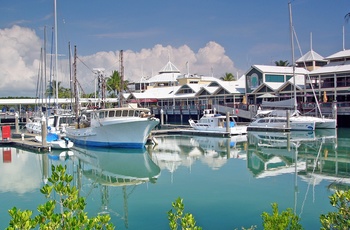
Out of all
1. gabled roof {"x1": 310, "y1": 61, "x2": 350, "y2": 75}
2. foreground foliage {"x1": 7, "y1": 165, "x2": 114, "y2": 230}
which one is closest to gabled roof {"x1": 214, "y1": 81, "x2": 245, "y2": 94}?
gabled roof {"x1": 310, "y1": 61, "x2": 350, "y2": 75}

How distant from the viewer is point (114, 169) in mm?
25688

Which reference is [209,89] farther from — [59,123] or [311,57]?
[59,123]

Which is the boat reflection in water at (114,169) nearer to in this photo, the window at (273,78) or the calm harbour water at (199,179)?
the calm harbour water at (199,179)

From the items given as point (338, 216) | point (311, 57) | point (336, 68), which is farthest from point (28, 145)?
point (311, 57)

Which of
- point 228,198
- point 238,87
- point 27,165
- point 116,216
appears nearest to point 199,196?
point 228,198

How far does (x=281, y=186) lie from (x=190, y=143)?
773 inches

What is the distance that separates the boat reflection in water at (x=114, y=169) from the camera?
67.3 ft

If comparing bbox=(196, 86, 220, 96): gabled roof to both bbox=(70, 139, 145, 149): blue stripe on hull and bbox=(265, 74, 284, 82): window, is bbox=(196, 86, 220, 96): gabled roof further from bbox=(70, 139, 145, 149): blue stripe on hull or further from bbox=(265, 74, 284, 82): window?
bbox=(70, 139, 145, 149): blue stripe on hull

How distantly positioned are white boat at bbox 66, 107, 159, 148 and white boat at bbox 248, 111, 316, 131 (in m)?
16.5

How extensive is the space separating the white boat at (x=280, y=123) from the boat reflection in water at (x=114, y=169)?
18072 millimetres

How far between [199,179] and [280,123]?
26.2 m

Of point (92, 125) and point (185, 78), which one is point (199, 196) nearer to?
point (92, 125)

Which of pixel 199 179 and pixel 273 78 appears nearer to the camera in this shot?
pixel 199 179

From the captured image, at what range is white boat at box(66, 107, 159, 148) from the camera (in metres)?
32.8
